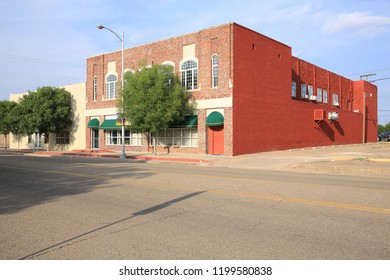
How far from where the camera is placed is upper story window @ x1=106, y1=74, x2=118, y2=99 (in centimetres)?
3707

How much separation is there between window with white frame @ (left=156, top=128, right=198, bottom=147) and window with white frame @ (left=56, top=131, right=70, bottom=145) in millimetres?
16459

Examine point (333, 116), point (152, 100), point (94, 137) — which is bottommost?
point (94, 137)

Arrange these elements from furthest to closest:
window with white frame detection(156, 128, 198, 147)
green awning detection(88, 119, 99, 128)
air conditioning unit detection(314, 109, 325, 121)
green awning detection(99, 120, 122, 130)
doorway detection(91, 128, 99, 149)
A: doorway detection(91, 128, 99, 149), green awning detection(88, 119, 99, 128), air conditioning unit detection(314, 109, 325, 121), green awning detection(99, 120, 122, 130), window with white frame detection(156, 128, 198, 147)

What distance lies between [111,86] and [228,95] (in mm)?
15922

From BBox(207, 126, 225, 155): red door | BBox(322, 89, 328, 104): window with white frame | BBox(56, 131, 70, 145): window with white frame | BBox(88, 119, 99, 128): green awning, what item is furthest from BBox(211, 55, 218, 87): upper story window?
BBox(56, 131, 70, 145): window with white frame

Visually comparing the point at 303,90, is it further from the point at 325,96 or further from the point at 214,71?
the point at 214,71

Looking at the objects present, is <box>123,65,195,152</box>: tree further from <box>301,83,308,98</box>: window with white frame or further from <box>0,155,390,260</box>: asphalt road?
<box>0,155,390,260</box>: asphalt road

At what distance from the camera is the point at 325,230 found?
19.7 ft

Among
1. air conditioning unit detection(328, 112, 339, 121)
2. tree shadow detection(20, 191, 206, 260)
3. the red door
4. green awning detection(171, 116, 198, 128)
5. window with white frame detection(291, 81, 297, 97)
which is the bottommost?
tree shadow detection(20, 191, 206, 260)

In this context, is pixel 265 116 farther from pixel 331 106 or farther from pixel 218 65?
pixel 331 106

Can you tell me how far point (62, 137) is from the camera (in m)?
44.2

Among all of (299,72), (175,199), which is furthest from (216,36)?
(175,199)

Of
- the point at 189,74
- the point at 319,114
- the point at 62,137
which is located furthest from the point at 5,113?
the point at 319,114

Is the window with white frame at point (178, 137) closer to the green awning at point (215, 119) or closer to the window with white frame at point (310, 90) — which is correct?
the green awning at point (215, 119)
